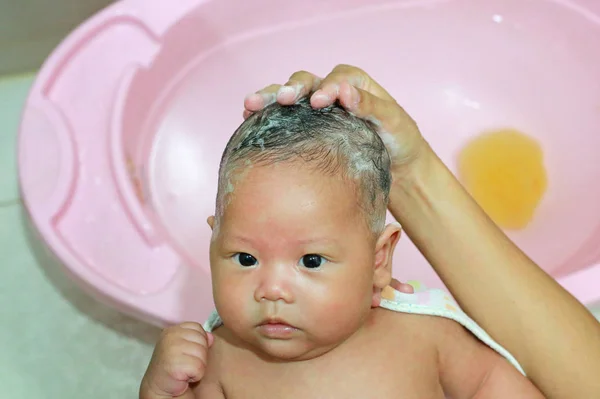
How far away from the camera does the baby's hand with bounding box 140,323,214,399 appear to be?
0.76 m

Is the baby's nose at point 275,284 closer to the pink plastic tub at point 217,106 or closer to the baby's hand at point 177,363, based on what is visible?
the baby's hand at point 177,363

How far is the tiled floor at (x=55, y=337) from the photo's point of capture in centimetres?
128

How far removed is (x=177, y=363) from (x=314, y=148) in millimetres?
281

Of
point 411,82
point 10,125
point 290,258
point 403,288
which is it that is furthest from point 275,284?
point 10,125

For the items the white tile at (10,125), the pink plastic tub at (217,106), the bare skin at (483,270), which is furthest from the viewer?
the white tile at (10,125)

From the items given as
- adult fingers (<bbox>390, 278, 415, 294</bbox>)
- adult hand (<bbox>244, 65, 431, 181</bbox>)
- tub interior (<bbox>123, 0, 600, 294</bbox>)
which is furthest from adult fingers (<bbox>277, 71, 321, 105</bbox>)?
tub interior (<bbox>123, 0, 600, 294</bbox>)

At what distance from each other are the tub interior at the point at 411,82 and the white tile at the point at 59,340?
21 centimetres

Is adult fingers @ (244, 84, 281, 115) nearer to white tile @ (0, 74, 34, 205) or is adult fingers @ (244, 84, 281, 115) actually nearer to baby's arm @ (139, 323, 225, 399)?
baby's arm @ (139, 323, 225, 399)

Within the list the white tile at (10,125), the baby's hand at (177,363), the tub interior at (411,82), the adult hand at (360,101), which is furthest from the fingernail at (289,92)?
the white tile at (10,125)

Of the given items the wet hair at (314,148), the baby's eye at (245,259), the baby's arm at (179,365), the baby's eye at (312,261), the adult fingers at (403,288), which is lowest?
the baby's arm at (179,365)

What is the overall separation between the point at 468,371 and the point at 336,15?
2.91 ft

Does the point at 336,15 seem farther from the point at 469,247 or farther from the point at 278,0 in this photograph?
the point at 469,247

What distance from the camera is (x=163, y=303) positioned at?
108 cm

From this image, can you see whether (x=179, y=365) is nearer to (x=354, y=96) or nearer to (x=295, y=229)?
(x=295, y=229)
